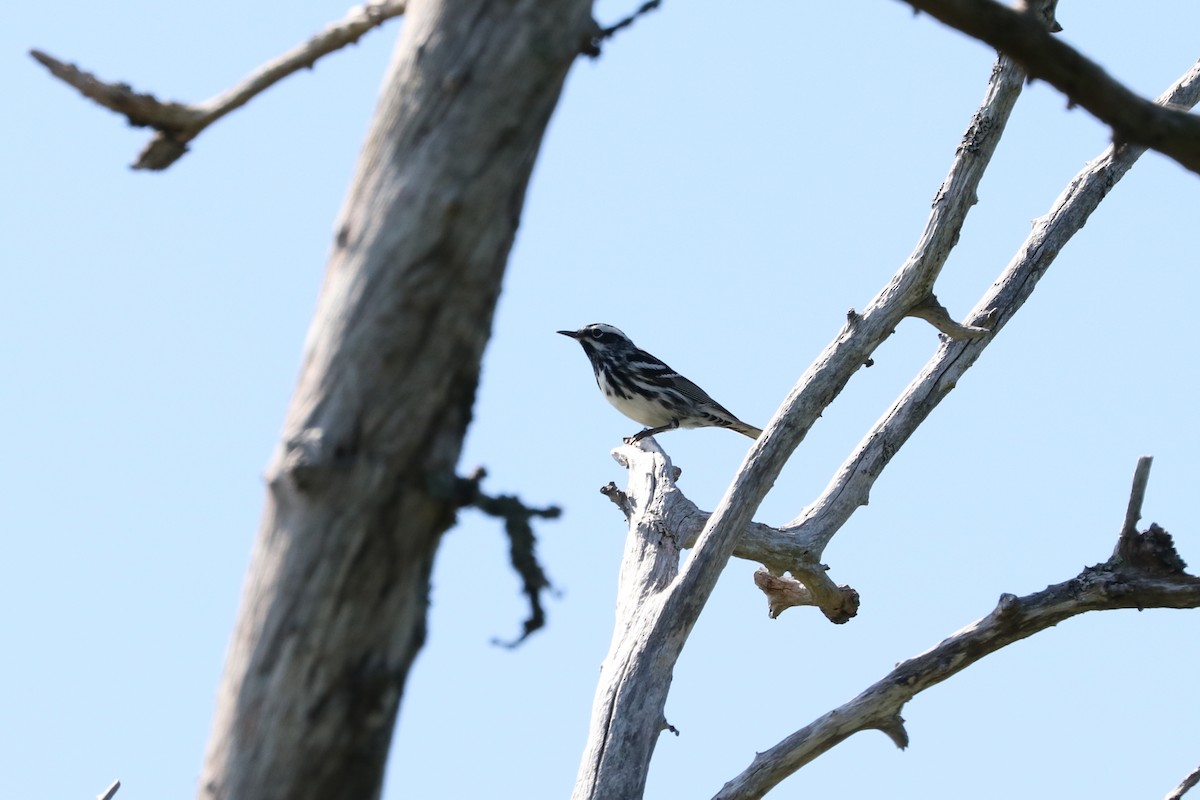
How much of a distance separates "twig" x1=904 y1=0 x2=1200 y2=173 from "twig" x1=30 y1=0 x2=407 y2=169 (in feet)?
5.67

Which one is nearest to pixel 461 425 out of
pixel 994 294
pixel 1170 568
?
pixel 1170 568

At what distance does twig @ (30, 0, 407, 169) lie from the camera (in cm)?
362

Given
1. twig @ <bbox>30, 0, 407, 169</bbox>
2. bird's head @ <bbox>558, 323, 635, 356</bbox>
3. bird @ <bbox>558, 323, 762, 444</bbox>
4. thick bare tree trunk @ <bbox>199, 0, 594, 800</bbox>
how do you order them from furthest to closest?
bird's head @ <bbox>558, 323, 635, 356</bbox>
bird @ <bbox>558, 323, 762, 444</bbox>
twig @ <bbox>30, 0, 407, 169</bbox>
thick bare tree trunk @ <bbox>199, 0, 594, 800</bbox>

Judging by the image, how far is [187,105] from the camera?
3.69 meters

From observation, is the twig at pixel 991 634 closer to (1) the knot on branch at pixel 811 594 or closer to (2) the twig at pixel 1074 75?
(1) the knot on branch at pixel 811 594

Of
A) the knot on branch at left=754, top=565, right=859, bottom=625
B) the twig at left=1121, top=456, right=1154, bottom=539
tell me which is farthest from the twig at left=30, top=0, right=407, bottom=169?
the knot on branch at left=754, top=565, right=859, bottom=625

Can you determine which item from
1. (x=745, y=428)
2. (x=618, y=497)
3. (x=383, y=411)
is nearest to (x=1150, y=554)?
(x=618, y=497)

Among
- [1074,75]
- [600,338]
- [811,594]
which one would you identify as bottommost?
[1074,75]

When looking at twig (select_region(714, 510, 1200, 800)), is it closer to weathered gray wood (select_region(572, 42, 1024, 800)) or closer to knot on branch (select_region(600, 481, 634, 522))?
weathered gray wood (select_region(572, 42, 1024, 800))

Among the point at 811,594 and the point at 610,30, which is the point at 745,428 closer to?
the point at 811,594

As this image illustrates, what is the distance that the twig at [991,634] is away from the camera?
6816 mm

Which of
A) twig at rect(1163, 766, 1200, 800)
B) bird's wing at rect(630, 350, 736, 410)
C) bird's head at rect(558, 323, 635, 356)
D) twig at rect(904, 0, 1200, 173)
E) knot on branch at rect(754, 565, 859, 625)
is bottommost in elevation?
twig at rect(1163, 766, 1200, 800)

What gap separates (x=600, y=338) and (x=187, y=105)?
10.8 meters

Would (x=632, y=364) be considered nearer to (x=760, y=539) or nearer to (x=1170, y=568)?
(x=760, y=539)
